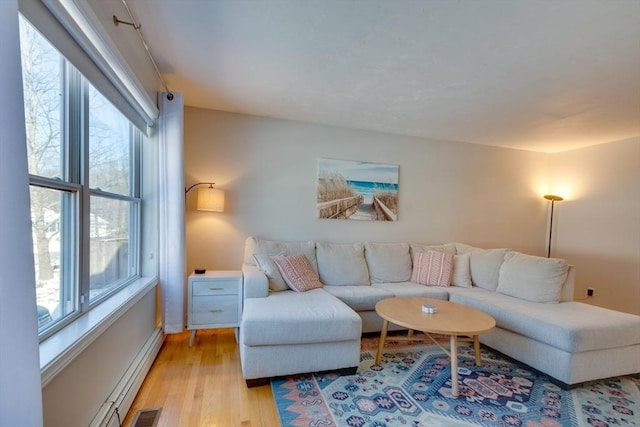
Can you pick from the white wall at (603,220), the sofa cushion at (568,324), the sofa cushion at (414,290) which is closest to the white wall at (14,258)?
the sofa cushion at (414,290)

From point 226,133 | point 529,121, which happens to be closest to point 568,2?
point 529,121

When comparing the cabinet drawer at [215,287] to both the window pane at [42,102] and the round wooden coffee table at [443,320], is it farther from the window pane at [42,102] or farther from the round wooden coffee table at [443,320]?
the window pane at [42,102]

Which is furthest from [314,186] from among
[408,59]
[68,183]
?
[68,183]

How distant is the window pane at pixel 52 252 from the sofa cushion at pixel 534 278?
3.38 m

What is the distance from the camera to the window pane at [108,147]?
159 centimetres

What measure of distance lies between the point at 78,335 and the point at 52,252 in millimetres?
373

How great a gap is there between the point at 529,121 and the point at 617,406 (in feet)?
8.56

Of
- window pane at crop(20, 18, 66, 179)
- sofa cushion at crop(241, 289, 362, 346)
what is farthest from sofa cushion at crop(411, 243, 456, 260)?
window pane at crop(20, 18, 66, 179)

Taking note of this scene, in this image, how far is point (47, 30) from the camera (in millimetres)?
1023

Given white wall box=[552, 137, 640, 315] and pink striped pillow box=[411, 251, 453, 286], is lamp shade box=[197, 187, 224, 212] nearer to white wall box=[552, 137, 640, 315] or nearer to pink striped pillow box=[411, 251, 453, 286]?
pink striped pillow box=[411, 251, 453, 286]

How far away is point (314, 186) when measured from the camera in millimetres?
3498

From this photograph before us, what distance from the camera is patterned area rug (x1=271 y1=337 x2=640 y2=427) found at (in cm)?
Result: 170

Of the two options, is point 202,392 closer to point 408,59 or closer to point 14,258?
point 14,258

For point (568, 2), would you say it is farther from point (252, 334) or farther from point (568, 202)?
point (568, 202)
